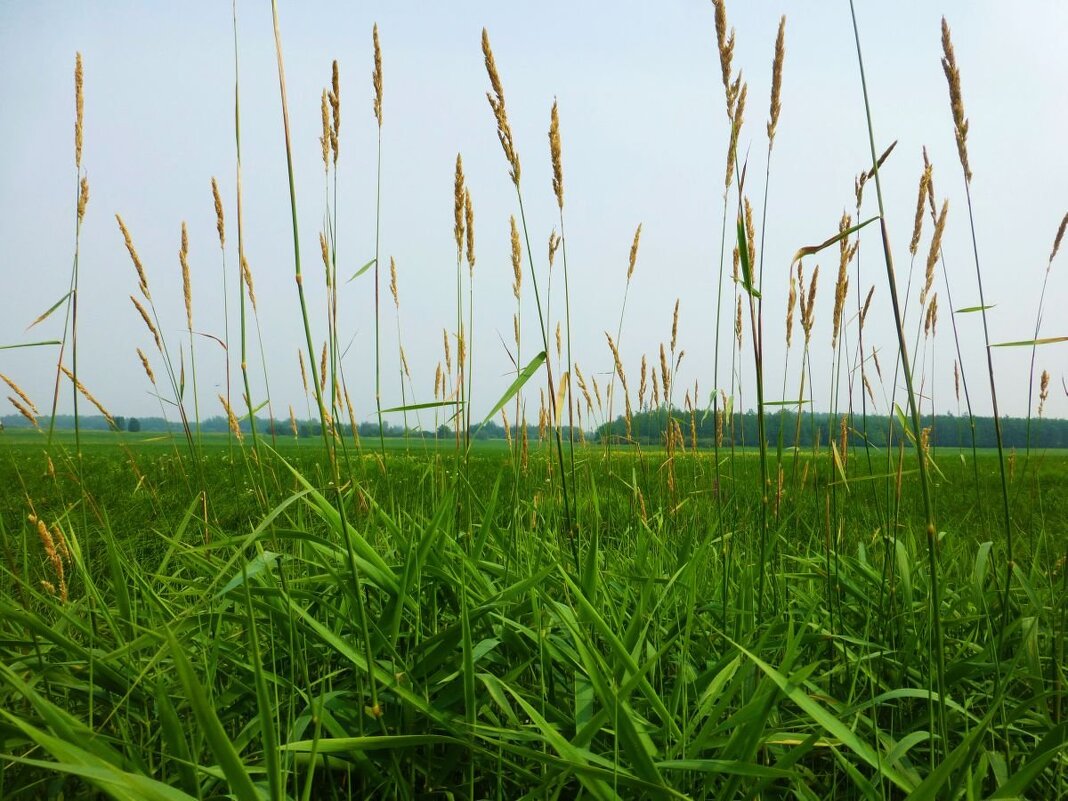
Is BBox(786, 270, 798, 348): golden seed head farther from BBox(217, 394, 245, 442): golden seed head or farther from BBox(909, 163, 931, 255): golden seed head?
BBox(217, 394, 245, 442): golden seed head

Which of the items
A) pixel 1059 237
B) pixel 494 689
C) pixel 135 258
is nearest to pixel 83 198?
pixel 135 258

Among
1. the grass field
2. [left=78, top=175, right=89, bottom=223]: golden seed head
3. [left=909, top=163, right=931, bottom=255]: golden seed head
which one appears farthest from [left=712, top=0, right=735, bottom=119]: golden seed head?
[left=78, top=175, right=89, bottom=223]: golden seed head

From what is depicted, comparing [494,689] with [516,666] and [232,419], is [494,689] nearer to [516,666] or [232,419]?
[516,666]

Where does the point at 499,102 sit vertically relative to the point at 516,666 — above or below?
above

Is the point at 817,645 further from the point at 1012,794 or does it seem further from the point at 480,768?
the point at 480,768

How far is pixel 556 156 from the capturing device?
5.16 ft

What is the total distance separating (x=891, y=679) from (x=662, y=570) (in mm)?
756

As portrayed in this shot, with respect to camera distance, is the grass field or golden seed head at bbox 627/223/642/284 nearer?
the grass field

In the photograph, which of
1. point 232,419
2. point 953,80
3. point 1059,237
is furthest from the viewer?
point 232,419

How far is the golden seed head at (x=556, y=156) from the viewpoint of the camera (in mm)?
1535

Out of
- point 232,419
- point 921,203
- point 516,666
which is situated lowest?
point 516,666

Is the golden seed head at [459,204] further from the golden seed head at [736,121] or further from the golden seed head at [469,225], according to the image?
the golden seed head at [736,121]

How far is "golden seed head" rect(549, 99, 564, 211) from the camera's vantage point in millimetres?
1535

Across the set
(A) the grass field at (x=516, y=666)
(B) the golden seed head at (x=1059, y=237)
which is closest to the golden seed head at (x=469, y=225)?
(A) the grass field at (x=516, y=666)
